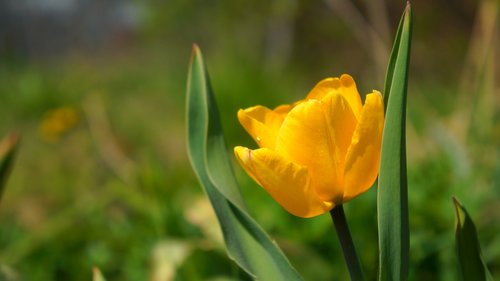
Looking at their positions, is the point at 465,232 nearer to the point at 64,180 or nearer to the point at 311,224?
the point at 311,224

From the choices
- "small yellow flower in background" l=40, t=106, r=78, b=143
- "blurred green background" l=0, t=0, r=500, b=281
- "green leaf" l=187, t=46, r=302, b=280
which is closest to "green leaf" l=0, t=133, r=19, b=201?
"blurred green background" l=0, t=0, r=500, b=281

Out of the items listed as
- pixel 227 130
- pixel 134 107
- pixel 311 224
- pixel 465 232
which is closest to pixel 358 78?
pixel 134 107

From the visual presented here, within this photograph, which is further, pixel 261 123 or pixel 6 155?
pixel 6 155

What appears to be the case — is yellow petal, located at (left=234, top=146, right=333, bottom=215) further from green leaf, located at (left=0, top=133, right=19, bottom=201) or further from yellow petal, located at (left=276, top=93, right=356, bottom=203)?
green leaf, located at (left=0, top=133, right=19, bottom=201)

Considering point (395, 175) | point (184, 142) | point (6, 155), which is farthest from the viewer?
point (184, 142)

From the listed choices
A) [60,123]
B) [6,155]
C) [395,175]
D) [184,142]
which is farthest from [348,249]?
[184,142]

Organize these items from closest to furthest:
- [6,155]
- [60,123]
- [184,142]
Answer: [6,155] < [60,123] < [184,142]

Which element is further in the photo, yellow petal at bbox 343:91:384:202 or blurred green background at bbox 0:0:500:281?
blurred green background at bbox 0:0:500:281

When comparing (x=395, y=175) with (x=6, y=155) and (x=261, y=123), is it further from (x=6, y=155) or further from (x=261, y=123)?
(x=6, y=155)
